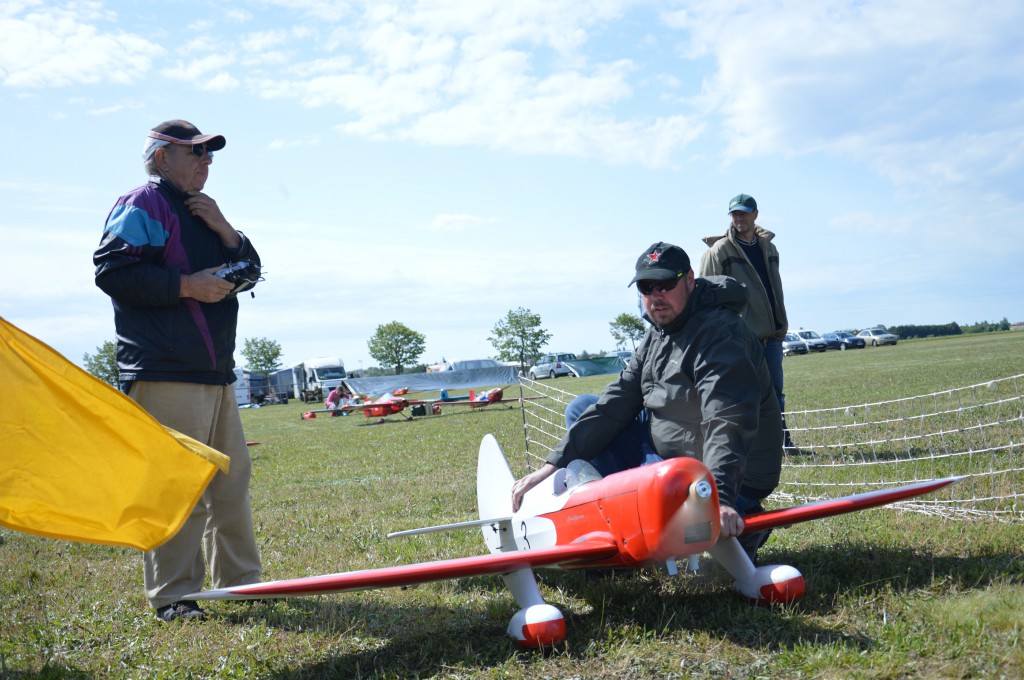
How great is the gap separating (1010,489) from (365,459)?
839 centimetres

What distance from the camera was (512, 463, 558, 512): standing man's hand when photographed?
4.33 meters

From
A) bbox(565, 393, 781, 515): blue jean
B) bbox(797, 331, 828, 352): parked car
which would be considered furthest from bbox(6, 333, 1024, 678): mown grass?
bbox(797, 331, 828, 352): parked car

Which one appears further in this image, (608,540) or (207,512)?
(207,512)

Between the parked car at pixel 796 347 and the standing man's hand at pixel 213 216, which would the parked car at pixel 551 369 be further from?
the standing man's hand at pixel 213 216

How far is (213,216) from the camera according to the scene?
4.18 m

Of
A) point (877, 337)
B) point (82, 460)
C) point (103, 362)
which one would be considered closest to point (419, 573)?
point (82, 460)

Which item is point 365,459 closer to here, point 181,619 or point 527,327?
point 181,619

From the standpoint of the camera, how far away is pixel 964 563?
12.9ft

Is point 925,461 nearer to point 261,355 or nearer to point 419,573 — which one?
point 419,573

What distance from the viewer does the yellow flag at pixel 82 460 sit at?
3049mm

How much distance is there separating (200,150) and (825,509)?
3590mm

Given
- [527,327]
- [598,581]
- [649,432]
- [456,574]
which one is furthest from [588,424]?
[527,327]

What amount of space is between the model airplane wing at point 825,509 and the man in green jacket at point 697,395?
146mm

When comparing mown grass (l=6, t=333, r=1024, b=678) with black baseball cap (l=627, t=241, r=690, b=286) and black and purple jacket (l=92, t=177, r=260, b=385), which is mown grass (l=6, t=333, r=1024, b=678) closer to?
black and purple jacket (l=92, t=177, r=260, b=385)
